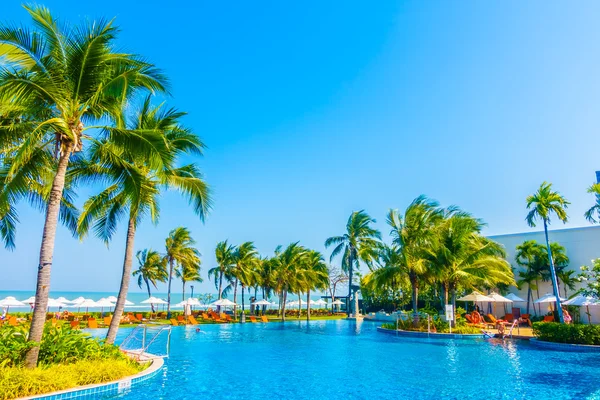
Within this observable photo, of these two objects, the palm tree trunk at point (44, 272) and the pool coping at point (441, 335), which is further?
the pool coping at point (441, 335)

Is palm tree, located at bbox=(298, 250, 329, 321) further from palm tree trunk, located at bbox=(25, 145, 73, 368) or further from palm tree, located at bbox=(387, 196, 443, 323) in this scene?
palm tree trunk, located at bbox=(25, 145, 73, 368)

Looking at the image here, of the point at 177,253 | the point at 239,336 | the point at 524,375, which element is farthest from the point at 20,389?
the point at 177,253

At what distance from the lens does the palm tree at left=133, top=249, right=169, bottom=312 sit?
42.8 meters

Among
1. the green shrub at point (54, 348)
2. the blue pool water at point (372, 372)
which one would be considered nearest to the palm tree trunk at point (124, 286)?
the green shrub at point (54, 348)

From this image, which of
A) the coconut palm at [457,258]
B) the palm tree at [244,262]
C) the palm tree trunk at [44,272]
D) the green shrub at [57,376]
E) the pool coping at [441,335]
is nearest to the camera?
the green shrub at [57,376]

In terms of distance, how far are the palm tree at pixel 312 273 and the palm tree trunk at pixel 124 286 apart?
26.3 m

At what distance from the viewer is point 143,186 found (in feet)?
35.4

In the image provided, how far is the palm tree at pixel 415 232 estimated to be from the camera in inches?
923

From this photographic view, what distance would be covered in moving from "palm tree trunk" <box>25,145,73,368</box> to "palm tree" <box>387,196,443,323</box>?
1837 cm

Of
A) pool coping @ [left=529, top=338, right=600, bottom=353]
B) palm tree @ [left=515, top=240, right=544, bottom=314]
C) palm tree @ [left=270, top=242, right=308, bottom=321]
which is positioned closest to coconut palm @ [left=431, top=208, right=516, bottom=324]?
pool coping @ [left=529, top=338, right=600, bottom=353]

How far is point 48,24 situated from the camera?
348 inches

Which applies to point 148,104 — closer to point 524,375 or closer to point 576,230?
point 524,375

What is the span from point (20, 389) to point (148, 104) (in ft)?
27.9

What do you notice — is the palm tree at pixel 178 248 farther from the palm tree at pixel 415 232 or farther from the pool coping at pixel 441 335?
the pool coping at pixel 441 335
